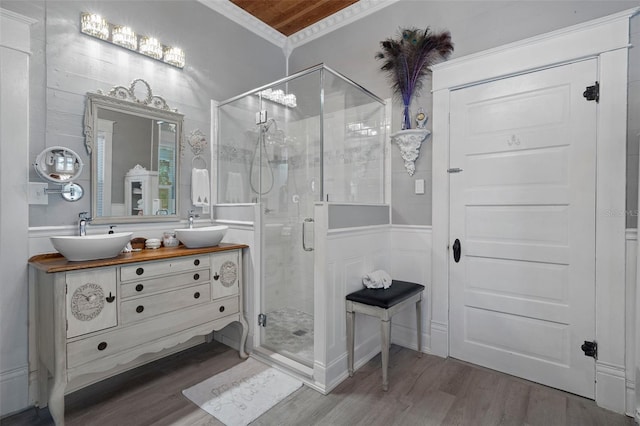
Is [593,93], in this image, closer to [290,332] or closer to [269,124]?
[269,124]

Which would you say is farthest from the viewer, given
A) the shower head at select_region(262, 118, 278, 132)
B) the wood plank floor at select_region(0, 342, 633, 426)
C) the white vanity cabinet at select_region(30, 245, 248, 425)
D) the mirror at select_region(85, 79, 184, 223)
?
the shower head at select_region(262, 118, 278, 132)

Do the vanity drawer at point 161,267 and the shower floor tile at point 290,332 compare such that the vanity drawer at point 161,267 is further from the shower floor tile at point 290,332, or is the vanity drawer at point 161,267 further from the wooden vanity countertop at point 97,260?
the shower floor tile at point 290,332

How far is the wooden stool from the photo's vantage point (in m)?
2.07

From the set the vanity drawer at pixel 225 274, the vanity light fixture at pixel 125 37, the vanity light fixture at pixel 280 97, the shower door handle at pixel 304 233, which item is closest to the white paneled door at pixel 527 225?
the shower door handle at pixel 304 233

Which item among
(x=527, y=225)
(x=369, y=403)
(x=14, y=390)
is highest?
(x=527, y=225)

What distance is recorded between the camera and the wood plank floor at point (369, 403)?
1.77m

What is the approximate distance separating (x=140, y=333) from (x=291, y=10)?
3.09 metres

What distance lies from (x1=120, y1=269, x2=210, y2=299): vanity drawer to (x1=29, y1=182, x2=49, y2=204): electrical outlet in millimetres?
776

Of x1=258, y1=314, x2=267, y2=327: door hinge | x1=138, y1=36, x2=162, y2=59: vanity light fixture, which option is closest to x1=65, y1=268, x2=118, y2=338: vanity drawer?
x1=258, y1=314, x2=267, y2=327: door hinge

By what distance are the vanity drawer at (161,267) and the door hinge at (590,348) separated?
2565 mm

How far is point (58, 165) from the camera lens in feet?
6.50

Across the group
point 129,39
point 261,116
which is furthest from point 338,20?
point 129,39

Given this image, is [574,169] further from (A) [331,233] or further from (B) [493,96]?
(A) [331,233]

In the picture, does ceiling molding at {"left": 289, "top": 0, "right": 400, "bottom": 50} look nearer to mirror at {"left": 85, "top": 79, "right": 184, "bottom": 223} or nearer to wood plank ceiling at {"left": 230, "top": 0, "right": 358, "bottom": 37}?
wood plank ceiling at {"left": 230, "top": 0, "right": 358, "bottom": 37}
